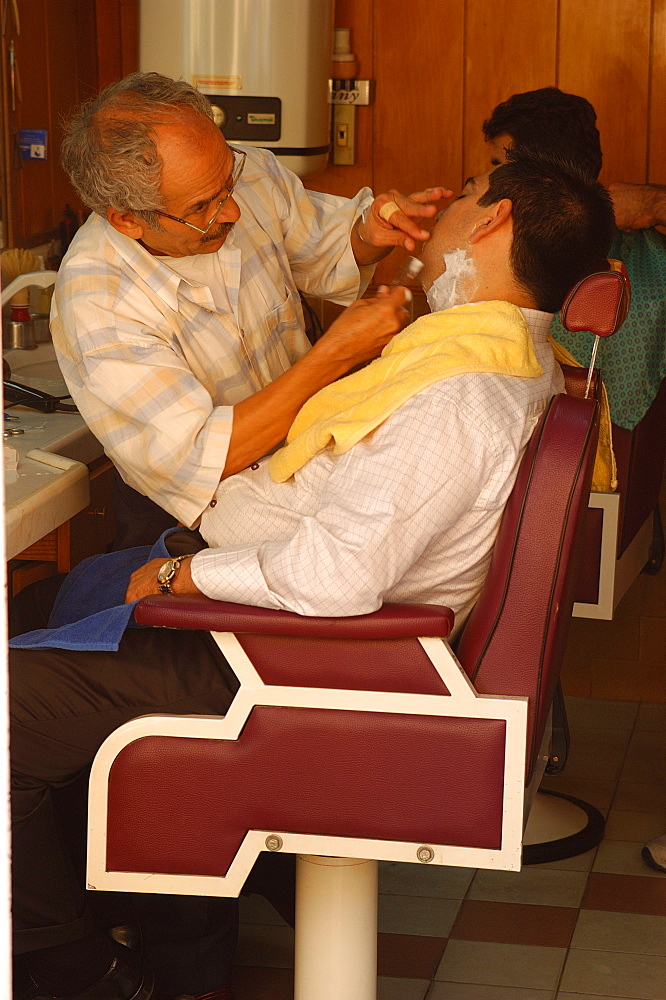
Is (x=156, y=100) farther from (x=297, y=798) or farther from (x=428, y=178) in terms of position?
(x=428, y=178)

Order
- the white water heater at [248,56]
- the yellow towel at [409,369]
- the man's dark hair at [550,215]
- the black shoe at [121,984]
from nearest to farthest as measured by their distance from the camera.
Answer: the yellow towel at [409,369]
the man's dark hair at [550,215]
the black shoe at [121,984]
the white water heater at [248,56]

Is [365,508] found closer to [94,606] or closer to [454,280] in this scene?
[454,280]

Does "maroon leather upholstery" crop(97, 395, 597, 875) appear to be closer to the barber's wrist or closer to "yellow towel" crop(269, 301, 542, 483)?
"yellow towel" crop(269, 301, 542, 483)

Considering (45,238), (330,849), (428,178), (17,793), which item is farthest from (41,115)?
(330,849)

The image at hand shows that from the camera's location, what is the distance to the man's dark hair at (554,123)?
9.49ft

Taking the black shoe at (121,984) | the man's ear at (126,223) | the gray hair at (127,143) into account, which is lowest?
the black shoe at (121,984)

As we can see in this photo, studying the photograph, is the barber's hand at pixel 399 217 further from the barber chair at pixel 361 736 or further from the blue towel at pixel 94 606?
the blue towel at pixel 94 606

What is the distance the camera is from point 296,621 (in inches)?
65.6

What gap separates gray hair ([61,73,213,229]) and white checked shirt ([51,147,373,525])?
0.31 feet

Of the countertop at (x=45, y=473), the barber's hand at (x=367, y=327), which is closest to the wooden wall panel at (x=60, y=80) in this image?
the countertop at (x=45, y=473)

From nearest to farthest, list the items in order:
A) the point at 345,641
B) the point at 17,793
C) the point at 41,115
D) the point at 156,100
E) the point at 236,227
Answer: the point at 345,641, the point at 17,793, the point at 156,100, the point at 236,227, the point at 41,115

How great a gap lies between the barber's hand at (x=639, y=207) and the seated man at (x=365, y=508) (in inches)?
45.4

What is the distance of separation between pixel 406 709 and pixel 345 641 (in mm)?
135

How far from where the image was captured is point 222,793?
5.75 ft
